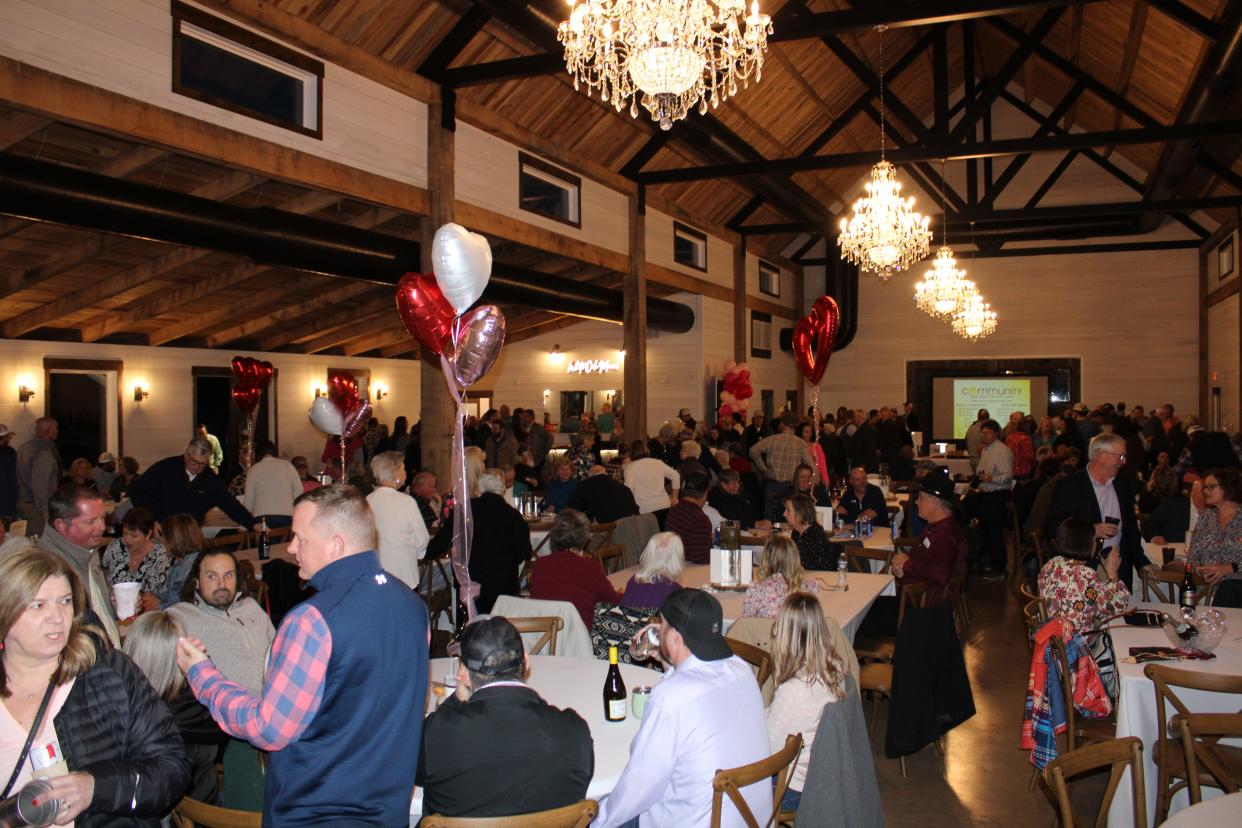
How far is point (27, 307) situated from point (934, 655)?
1162 centimetres

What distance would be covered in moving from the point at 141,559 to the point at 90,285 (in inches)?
309

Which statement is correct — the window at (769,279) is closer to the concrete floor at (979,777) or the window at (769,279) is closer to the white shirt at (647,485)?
the white shirt at (647,485)

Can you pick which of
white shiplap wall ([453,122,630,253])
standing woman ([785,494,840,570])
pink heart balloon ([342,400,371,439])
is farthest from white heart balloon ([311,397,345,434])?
standing woman ([785,494,840,570])

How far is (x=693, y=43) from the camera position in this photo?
209 inches

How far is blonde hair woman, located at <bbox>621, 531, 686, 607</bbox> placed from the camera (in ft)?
16.0

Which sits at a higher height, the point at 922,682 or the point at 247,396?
the point at 247,396

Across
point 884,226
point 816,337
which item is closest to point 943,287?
point 816,337

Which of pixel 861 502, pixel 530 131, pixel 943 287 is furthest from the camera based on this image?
pixel 943 287

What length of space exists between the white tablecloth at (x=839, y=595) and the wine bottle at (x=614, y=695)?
155 centimetres

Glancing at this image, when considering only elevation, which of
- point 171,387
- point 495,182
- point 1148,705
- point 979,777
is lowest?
point 979,777

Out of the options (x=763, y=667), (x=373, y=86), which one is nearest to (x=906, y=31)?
(x=373, y=86)

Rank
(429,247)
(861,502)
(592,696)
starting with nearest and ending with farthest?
1. (592,696)
2. (861,502)
3. (429,247)

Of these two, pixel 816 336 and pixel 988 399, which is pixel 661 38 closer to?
pixel 816 336

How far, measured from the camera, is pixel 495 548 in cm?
588
